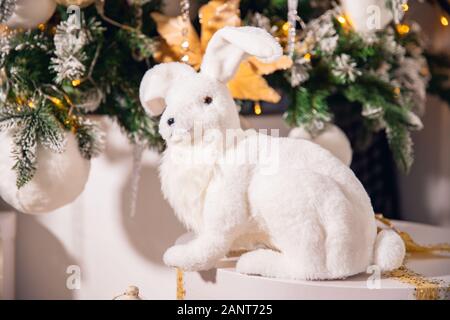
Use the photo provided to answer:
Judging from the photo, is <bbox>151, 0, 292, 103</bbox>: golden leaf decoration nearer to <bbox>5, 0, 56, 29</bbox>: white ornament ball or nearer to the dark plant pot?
<bbox>5, 0, 56, 29</bbox>: white ornament ball

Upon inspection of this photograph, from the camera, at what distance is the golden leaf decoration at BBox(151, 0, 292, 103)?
1.20 m

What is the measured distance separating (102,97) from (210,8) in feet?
0.83

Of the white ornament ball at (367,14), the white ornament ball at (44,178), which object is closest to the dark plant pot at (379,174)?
the white ornament ball at (367,14)

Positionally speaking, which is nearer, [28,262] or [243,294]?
[243,294]

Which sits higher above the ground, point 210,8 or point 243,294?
point 210,8

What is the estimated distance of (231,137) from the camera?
3.22ft

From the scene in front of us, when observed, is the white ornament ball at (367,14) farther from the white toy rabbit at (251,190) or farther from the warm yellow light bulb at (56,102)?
Result: the warm yellow light bulb at (56,102)

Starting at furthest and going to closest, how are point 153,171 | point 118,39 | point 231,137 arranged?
point 153,171 → point 118,39 → point 231,137

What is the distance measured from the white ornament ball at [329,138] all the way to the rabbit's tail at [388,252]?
0.32 metres

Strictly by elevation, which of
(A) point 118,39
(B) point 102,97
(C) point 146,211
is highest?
(A) point 118,39

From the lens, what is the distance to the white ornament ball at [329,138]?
125 centimetres
